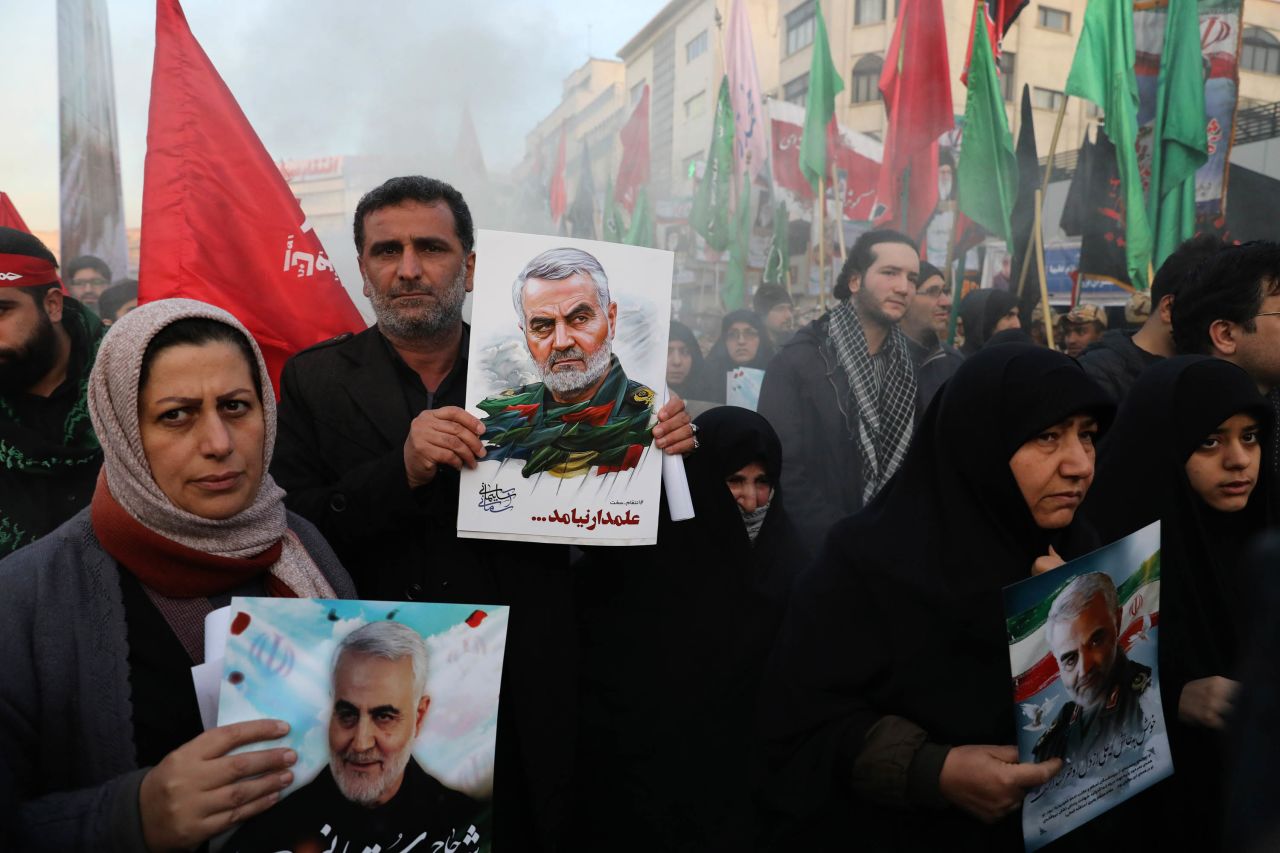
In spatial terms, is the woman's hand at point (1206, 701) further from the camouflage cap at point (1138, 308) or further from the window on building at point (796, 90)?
the window on building at point (796, 90)

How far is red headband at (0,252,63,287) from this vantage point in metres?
2.81

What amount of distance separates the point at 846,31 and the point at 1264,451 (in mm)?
28646

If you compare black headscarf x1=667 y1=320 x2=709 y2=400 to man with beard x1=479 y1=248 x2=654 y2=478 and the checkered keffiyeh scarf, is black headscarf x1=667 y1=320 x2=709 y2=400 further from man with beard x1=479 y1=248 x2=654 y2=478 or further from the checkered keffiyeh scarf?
man with beard x1=479 y1=248 x2=654 y2=478

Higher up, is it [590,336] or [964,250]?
[964,250]

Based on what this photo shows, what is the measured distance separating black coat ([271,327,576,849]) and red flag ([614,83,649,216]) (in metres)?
13.4

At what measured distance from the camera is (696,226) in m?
14.6

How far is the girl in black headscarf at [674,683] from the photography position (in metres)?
2.42

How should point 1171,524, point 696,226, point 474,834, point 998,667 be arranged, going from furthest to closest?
point 696,226, point 1171,524, point 998,667, point 474,834

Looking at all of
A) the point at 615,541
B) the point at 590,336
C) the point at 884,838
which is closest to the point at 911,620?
the point at 884,838

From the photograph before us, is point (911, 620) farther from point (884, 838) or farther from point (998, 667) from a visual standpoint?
point (884, 838)

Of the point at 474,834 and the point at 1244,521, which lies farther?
the point at 1244,521

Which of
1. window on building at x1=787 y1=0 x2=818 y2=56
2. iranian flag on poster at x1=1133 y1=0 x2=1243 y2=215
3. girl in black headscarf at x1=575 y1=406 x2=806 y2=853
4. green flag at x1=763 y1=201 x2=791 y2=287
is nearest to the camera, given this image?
girl in black headscarf at x1=575 y1=406 x2=806 y2=853

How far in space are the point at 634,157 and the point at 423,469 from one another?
47.7ft
